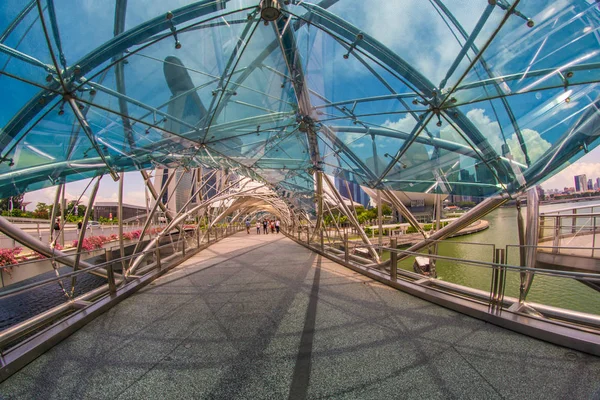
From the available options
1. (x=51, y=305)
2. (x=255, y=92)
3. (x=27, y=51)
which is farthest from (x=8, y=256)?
(x=255, y=92)

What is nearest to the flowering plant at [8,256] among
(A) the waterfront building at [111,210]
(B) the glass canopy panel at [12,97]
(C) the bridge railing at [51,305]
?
(C) the bridge railing at [51,305]

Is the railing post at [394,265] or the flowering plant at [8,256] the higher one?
the railing post at [394,265]

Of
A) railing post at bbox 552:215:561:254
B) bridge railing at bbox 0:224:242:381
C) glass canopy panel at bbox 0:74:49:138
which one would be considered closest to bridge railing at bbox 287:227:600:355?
railing post at bbox 552:215:561:254

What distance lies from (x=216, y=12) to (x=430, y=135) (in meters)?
5.52

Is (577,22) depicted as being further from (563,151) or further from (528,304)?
(528,304)

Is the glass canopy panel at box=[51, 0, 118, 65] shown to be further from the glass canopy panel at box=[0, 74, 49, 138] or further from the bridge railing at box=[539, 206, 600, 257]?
the bridge railing at box=[539, 206, 600, 257]

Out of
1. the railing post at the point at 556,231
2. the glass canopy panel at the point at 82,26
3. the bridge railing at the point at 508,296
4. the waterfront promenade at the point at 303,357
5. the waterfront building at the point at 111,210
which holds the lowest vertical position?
the waterfront promenade at the point at 303,357

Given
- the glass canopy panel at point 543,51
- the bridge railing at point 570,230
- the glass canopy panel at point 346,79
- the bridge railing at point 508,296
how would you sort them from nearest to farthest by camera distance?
the bridge railing at point 508,296 < the glass canopy panel at point 543,51 < the glass canopy panel at point 346,79 < the bridge railing at point 570,230

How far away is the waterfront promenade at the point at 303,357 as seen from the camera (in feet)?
9.51

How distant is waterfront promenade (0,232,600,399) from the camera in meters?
2.90

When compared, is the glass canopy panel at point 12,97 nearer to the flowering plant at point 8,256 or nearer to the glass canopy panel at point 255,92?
the glass canopy panel at point 255,92

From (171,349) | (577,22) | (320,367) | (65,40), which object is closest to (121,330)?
(171,349)

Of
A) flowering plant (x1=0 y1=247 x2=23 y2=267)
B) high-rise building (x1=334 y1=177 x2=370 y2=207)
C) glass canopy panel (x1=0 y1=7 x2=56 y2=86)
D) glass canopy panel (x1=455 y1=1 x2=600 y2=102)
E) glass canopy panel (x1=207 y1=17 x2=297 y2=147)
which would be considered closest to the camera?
glass canopy panel (x1=455 y1=1 x2=600 y2=102)

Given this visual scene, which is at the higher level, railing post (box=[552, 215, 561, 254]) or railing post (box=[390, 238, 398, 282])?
railing post (box=[552, 215, 561, 254])
